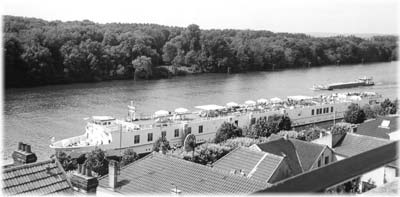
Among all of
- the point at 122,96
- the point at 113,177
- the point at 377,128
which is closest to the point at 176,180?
the point at 113,177

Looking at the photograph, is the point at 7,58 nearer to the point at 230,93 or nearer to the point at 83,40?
the point at 83,40

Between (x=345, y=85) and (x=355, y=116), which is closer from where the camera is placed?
(x=355, y=116)

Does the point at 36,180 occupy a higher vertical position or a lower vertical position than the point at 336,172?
lower

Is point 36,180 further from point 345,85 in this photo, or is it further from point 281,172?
point 345,85

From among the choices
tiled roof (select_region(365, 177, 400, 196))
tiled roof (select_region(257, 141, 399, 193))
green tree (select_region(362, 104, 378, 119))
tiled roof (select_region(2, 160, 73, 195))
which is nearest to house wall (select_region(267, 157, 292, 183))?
tiled roof (select_region(2, 160, 73, 195))

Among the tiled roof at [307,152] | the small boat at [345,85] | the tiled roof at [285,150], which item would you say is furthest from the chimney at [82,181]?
the small boat at [345,85]

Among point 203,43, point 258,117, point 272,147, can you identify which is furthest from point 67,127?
point 203,43

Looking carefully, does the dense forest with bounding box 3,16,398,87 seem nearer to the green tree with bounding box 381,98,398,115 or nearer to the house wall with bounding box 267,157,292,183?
the green tree with bounding box 381,98,398,115
